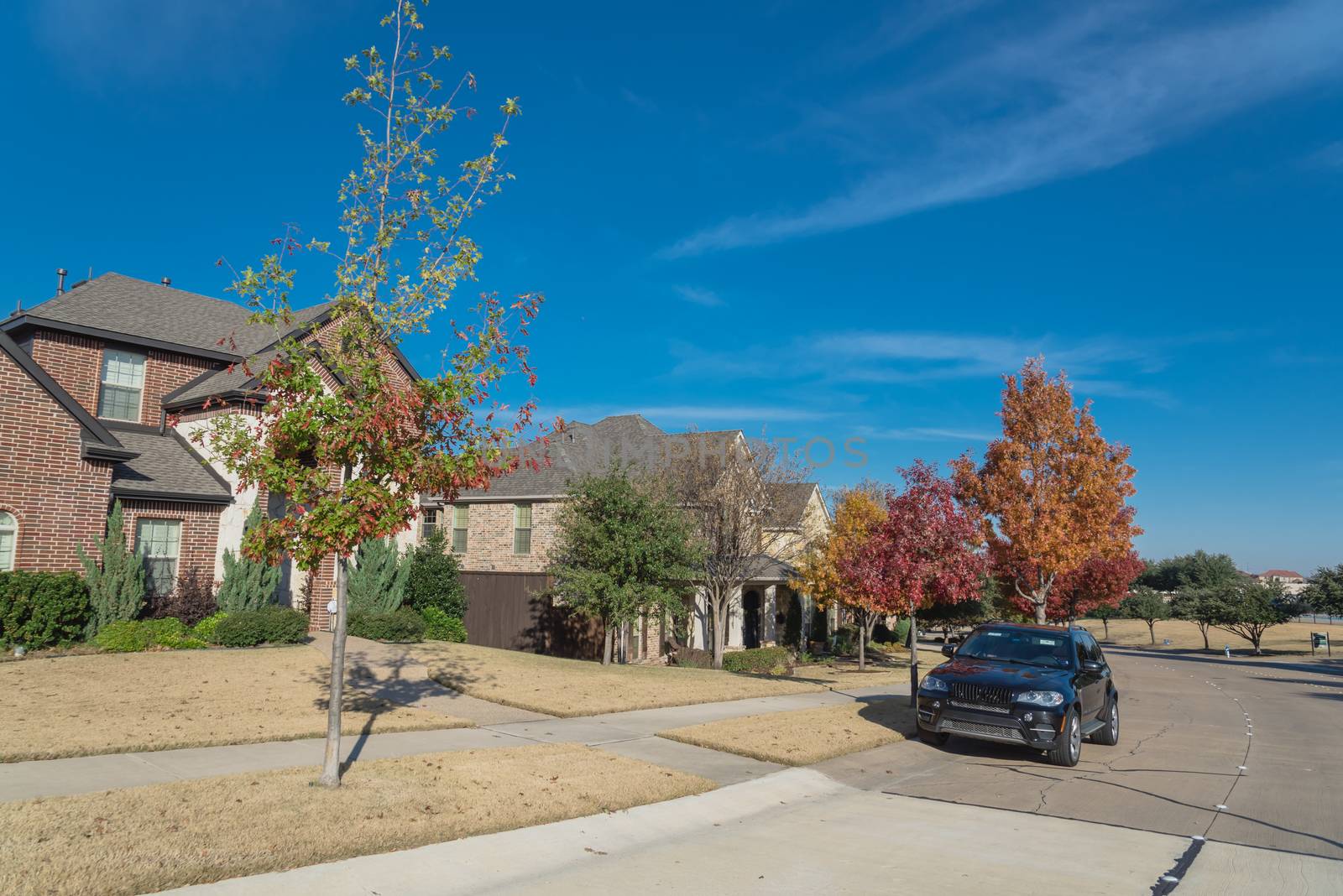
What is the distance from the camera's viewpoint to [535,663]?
20.2m

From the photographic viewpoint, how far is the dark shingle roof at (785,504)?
2733cm

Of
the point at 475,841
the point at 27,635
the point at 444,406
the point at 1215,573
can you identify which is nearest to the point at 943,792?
the point at 475,841

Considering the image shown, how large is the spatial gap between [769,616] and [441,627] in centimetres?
1476

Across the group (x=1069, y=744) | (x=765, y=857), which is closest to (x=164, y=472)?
(x=765, y=857)

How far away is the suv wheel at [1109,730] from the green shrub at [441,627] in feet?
49.7

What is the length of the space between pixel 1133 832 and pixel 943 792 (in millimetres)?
2063

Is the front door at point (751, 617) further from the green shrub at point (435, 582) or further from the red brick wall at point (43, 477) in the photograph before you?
the red brick wall at point (43, 477)

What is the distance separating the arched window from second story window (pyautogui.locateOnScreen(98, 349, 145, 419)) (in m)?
5.44

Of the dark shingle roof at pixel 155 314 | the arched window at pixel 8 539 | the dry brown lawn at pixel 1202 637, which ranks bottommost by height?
the dry brown lawn at pixel 1202 637

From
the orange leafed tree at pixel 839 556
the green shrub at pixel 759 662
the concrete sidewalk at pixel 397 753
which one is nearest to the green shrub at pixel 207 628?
the concrete sidewalk at pixel 397 753

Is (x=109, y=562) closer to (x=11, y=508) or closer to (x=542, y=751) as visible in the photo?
(x=11, y=508)

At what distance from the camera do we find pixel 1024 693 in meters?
11.2

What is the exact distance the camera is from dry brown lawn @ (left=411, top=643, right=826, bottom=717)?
48.7ft

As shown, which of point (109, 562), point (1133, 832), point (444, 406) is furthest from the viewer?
point (109, 562)
